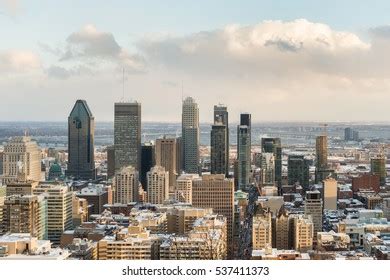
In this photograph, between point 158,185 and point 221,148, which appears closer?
point 158,185

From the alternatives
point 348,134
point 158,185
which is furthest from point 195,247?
point 158,185

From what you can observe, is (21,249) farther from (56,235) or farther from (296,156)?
(296,156)

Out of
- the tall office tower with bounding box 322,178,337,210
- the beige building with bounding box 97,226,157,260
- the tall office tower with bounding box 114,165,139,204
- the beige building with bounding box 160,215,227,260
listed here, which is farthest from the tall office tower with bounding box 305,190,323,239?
the beige building with bounding box 97,226,157,260

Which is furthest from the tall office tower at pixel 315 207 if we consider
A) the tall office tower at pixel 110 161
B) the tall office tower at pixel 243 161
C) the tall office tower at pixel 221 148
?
the tall office tower at pixel 110 161

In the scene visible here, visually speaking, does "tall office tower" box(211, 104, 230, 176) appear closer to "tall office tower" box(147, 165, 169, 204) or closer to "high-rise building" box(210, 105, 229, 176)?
"high-rise building" box(210, 105, 229, 176)

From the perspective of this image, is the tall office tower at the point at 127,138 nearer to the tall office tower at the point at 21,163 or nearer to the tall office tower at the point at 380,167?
the tall office tower at the point at 21,163

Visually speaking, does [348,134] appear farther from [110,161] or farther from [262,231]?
[110,161]
